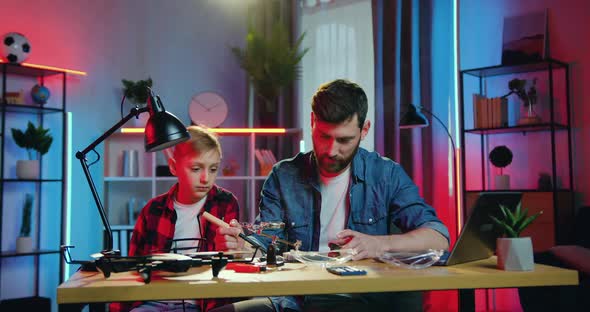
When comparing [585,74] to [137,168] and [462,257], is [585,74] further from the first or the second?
[137,168]

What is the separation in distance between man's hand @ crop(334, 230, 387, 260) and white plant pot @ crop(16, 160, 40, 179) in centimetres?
332

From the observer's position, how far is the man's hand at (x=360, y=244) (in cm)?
181

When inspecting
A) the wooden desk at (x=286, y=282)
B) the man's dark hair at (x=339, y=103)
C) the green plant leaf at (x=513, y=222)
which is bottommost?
the wooden desk at (x=286, y=282)

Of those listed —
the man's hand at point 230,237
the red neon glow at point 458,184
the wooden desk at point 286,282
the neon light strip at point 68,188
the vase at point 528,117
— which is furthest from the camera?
the neon light strip at point 68,188

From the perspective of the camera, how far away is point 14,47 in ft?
14.4

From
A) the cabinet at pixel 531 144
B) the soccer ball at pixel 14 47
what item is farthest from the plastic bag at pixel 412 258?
the soccer ball at pixel 14 47

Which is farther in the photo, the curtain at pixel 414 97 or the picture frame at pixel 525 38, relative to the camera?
the curtain at pixel 414 97

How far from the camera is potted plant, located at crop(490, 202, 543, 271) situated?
1.62m

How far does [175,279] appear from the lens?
1461mm

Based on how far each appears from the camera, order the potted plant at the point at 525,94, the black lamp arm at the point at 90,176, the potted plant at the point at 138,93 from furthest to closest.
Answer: the potted plant at the point at 138,93 < the potted plant at the point at 525,94 < the black lamp arm at the point at 90,176

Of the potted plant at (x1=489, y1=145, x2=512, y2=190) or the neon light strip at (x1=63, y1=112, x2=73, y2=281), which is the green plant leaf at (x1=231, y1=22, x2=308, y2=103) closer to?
the neon light strip at (x1=63, y1=112, x2=73, y2=281)

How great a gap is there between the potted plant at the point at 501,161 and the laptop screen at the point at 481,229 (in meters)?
2.59

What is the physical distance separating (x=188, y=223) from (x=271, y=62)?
2.97 m

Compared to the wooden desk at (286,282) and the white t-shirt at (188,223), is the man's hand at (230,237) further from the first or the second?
Result: the white t-shirt at (188,223)
